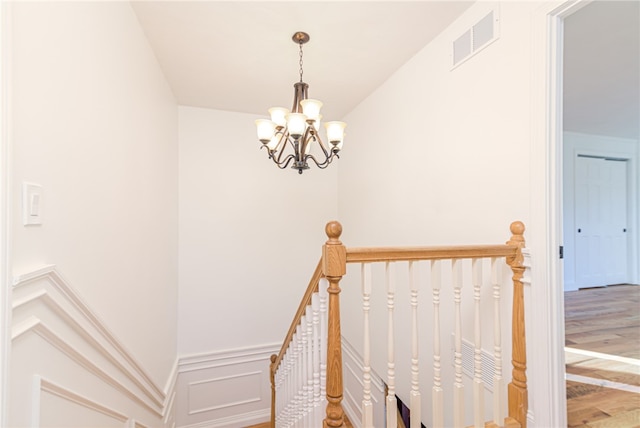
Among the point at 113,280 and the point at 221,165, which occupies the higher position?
the point at 221,165

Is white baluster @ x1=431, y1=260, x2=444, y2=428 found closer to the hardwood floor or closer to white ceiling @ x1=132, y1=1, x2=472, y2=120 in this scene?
the hardwood floor

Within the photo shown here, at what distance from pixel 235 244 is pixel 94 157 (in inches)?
91.2

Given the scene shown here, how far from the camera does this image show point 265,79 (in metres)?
2.78

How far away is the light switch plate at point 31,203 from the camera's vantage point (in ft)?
2.92

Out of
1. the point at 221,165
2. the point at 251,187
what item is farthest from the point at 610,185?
the point at 221,165

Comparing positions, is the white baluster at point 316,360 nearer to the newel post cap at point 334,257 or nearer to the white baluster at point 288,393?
the newel post cap at point 334,257

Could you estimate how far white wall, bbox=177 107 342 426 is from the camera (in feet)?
11.1

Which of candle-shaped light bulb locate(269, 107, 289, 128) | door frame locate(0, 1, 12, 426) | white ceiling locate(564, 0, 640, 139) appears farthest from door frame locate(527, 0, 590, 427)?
door frame locate(0, 1, 12, 426)

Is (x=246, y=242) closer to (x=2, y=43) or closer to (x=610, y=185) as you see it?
(x=2, y=43)

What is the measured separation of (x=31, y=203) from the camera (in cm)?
92

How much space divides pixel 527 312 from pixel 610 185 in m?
5.25

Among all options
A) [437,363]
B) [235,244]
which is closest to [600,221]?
[437,363]

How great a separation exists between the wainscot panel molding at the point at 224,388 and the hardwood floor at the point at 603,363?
9.52 ft

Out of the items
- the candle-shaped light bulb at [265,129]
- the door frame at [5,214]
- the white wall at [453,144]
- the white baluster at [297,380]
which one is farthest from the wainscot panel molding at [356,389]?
the door frame at [5,214]
